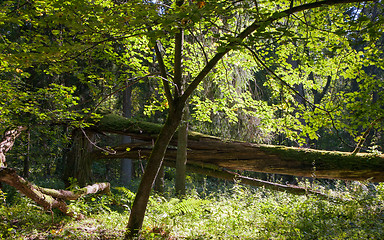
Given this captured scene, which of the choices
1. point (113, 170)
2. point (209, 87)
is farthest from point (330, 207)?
point (113, 170)

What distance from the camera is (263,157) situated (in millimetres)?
6609

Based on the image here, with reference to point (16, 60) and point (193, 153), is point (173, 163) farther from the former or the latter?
point (16, 60)

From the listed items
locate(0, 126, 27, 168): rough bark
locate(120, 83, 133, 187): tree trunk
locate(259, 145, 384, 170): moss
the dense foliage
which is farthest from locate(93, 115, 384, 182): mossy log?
locate(120, 83, 133, 187): tree trunk

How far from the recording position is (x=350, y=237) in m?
3.76

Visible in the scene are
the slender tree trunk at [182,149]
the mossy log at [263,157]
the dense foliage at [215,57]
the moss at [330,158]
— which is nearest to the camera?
the dense foliage at [215,57]

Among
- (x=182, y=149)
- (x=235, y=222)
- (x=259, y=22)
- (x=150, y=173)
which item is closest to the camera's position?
(x=259, y=22)

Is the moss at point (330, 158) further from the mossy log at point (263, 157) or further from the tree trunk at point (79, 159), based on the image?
the tree trunk at point (79, 159)

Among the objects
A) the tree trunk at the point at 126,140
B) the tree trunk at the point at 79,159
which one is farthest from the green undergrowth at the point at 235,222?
the tree trunk at the point at 126,140

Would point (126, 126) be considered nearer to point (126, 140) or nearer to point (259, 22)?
point (259, 22)

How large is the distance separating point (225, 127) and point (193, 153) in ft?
4.63


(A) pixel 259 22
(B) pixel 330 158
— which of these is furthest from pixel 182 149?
(A) pixel 259 22

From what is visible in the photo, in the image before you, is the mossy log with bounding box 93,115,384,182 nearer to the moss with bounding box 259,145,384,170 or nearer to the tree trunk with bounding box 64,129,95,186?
the moss with bounding box 259,145,384,170

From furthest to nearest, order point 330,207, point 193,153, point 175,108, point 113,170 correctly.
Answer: point 113,170 → point 193,153 → point 330,207 → point 175,108

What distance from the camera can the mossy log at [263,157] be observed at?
19.2 ft
